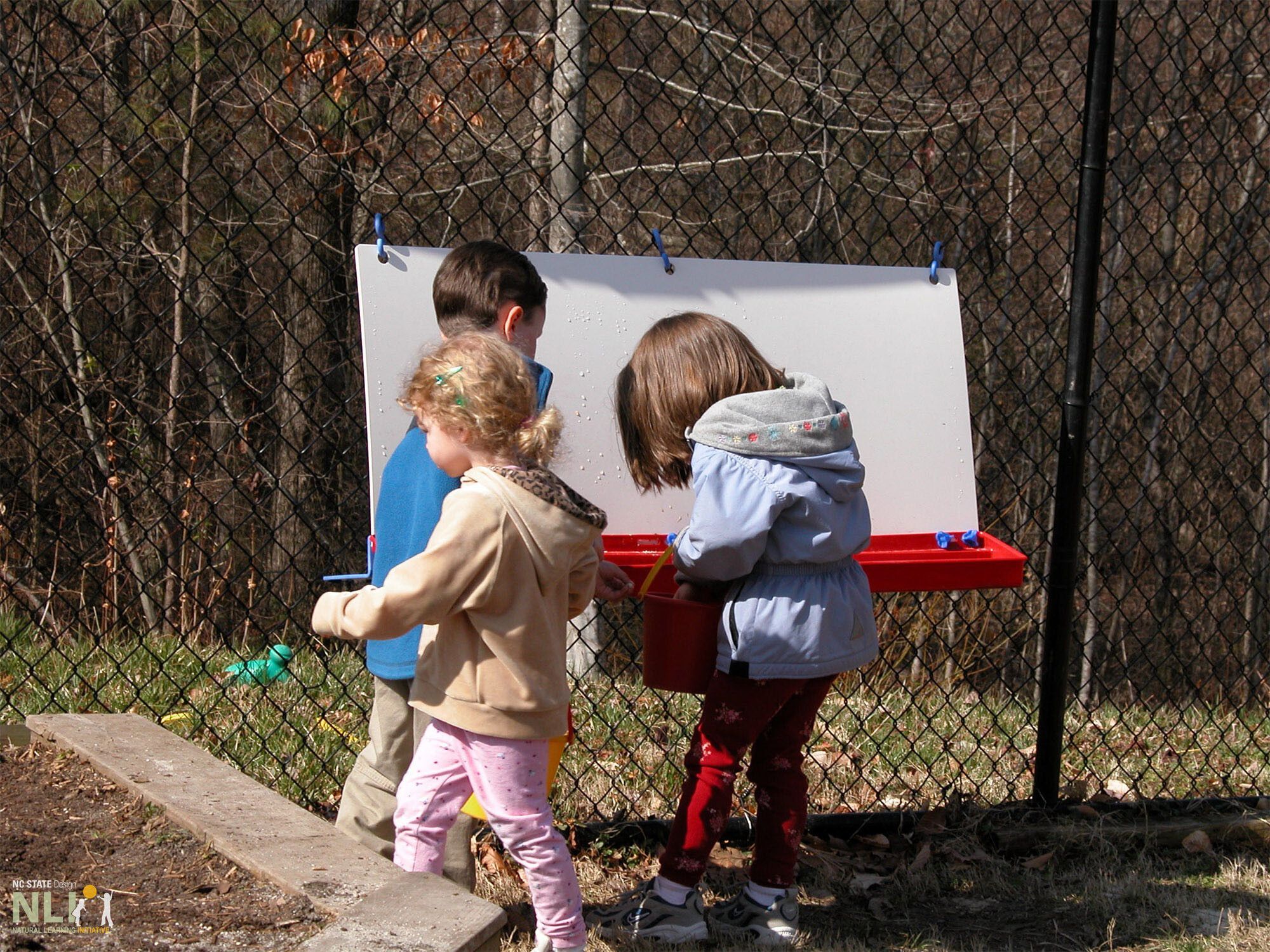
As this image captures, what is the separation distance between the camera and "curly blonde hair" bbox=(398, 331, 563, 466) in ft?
7.38

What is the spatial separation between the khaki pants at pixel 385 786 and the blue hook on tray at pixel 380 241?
3.35 feet

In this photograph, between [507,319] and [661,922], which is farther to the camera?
[661,922]

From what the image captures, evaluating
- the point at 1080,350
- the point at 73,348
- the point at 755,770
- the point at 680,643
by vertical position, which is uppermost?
the point at 73,348

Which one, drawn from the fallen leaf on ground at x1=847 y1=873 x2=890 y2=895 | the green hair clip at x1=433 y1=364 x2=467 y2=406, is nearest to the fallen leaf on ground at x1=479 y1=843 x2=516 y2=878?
the fallen leaf on ground at x1=847 y1=873 x2=890 y2=895

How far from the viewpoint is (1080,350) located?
11.9ft

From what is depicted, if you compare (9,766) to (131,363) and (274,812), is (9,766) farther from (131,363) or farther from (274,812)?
(131,363)

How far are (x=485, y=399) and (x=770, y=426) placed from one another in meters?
0.69

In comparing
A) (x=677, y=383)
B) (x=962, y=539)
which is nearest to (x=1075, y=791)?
(x=962, y=539)

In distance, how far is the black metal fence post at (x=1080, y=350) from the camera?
3.56m

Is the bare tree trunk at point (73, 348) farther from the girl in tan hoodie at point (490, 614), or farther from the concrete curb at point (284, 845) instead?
the girl in tan hoodie at point (490, 614)

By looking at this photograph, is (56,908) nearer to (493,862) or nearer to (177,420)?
(493,862)

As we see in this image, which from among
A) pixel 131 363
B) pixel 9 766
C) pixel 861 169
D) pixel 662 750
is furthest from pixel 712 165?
pixel 131 363

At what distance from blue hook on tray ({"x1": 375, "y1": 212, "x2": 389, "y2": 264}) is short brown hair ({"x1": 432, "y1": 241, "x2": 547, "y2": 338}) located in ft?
0.77

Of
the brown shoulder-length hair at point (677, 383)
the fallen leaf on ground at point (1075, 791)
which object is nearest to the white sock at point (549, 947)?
the brown shoulder-length hair at point (677, 383)
